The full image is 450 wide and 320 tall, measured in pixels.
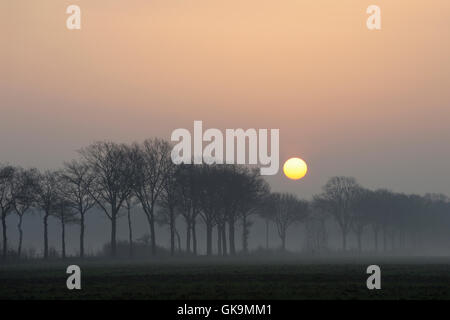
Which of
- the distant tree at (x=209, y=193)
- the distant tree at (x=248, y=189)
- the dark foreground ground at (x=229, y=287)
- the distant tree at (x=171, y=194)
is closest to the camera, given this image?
the dark foreground ground at (x=229, y=287)

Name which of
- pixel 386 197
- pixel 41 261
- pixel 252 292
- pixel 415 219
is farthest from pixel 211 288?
pixel 415 219

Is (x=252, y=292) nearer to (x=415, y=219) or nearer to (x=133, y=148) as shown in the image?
(x=133, y=148)

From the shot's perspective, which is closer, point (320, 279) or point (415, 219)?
point (320, 279)

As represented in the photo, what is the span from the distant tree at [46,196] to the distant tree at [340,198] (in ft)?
245

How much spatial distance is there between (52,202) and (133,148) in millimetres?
14155

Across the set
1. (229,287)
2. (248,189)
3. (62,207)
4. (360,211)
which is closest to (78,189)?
(62,207)

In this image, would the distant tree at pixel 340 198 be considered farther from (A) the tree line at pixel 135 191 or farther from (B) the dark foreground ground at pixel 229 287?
(B) the dark foreground ground at pixel 229 287

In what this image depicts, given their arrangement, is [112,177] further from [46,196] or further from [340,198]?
[340,198]

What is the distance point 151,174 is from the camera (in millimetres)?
92688

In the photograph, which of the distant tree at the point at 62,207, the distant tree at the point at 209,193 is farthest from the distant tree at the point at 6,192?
the distant tree at the point at 209,193

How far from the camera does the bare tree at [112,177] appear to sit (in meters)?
86.8

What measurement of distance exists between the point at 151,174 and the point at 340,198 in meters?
71.3

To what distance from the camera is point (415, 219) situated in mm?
172500
